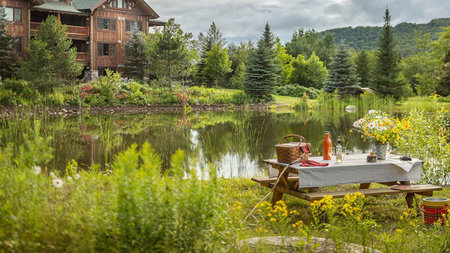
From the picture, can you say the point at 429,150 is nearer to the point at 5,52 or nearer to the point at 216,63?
the point at 5,52

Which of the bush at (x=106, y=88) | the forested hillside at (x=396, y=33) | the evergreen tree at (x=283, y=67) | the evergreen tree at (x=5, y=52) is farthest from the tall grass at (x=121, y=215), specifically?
the forested hillside at (x=396, y=33)

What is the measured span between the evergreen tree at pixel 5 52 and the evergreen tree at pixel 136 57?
810cm

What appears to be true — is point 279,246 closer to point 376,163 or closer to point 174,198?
point 174,198

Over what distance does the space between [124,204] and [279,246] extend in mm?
1855

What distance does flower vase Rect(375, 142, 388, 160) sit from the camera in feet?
23.4

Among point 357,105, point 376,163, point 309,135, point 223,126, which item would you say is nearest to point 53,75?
point 223,126

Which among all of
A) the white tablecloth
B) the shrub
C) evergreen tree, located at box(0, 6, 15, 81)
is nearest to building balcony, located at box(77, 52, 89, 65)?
evergreen tree, located at box(0, 6, 15, 81)

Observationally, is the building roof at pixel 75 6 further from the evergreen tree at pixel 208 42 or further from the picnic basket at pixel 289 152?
the picnic basket at pixel 289 152

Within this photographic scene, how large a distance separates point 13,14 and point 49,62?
6356mm

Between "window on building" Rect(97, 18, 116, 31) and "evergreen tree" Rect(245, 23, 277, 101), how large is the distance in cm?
1053

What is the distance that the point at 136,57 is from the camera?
3428 centimetres

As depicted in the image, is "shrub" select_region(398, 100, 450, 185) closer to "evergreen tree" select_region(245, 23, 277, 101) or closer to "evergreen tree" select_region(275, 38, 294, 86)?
"evergreen tree" select_region(245, 23, 277, 101)

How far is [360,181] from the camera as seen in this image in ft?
22.1

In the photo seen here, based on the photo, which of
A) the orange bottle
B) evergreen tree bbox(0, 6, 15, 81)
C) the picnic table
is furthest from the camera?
evergreen tree bbox(0, 6, 15, 81)
